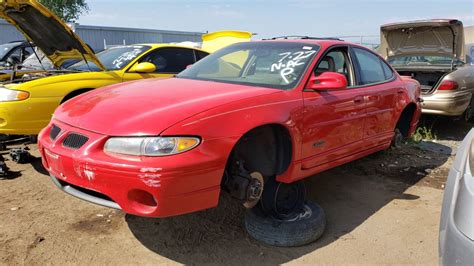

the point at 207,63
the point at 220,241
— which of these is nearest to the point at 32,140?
the point at 207,63

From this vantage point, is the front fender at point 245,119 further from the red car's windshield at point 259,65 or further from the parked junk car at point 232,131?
the red car's windshield at point 259,65

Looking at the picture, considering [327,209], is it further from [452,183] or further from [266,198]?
[452,183]

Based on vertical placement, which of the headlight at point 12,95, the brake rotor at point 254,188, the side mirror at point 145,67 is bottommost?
the brake rotor at point 254,188

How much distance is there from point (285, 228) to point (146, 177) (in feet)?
4.18

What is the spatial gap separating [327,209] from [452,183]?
6.07 ft

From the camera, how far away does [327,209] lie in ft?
12.7

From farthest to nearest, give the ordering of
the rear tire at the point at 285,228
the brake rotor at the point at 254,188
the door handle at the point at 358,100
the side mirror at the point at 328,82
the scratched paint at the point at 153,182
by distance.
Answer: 1. the door handle at the point at 358,100
2. the side mirror at the point at 328,82
3. the rear tire at the point at 285,228
4. the brake rotor at the point at 254,188
5. the scratched paint at the point at 153,182

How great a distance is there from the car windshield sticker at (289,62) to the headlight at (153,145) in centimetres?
129

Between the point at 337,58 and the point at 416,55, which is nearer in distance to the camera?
the point at 337,58

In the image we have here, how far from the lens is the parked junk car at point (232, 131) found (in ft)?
8.35

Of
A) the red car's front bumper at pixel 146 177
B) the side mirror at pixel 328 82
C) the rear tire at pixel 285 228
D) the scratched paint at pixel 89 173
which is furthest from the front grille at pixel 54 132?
the side mirror at pixel 328 82

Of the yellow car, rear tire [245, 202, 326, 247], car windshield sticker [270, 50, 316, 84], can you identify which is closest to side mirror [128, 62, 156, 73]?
the yellow car

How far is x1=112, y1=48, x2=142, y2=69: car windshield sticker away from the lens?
5.79 m

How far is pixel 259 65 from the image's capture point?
3887 millimetres
